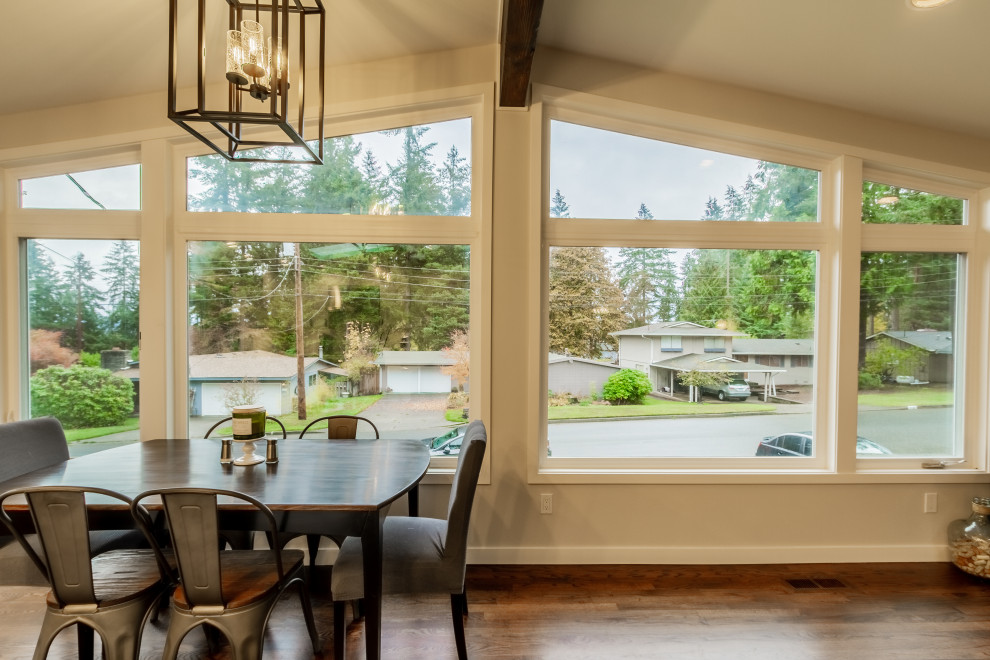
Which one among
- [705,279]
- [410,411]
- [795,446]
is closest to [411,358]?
[410,411]

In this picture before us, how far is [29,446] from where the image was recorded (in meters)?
2.04

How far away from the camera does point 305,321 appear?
277 cm

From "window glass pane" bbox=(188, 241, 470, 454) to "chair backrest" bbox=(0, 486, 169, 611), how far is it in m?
1.30

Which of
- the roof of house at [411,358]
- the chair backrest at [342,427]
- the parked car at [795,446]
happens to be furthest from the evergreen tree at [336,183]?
the parked car at [795,446]

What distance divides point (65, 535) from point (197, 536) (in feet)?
1.36

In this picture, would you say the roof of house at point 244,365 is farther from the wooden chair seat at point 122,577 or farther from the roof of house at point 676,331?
the roof of house at point 676,331

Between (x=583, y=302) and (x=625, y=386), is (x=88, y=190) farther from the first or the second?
(x=625, y=386)

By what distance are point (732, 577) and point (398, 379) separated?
222 centimetres

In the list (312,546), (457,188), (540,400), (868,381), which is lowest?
(312,546)

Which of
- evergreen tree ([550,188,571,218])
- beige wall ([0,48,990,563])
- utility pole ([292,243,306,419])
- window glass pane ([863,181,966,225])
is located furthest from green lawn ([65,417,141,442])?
window glass pane ([863,181,966,225])

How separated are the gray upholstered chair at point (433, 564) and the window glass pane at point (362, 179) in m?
1.62

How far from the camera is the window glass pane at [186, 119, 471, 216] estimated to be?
8.95 feet

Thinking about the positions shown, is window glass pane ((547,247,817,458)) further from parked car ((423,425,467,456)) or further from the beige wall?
parked car ((423,425,467,456))

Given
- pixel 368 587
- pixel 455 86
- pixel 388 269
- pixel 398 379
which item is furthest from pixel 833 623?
pixel 455 86
